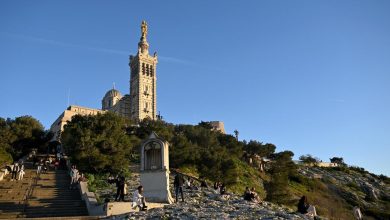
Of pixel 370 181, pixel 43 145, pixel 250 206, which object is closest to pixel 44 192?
pixel 250 206

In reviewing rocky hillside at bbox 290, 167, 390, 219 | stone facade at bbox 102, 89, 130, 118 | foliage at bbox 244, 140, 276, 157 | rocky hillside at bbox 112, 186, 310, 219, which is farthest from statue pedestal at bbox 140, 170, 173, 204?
stone facade at bbox 102, 89, 130, 118

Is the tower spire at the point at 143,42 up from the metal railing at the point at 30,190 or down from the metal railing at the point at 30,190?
up

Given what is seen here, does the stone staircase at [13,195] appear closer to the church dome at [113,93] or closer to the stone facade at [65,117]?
the stone facade at [65,117]

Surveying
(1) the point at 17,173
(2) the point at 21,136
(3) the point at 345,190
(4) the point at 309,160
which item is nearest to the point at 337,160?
(4) the point at 309,160

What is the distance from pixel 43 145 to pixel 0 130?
702 centimetres

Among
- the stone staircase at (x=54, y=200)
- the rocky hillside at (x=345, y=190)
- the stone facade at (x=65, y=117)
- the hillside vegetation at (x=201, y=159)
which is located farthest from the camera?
the stone facade at (x=65, y=117)

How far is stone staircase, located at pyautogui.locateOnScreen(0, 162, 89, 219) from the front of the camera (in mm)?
19844

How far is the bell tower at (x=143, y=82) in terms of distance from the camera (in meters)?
113

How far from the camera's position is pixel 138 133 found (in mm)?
61781

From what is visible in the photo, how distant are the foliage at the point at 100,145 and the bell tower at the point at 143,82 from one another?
6760cm

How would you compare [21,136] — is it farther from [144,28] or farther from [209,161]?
[144,28]

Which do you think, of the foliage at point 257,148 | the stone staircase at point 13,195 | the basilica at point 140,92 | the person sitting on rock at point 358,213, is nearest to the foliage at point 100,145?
the stone staircase at point 13,195

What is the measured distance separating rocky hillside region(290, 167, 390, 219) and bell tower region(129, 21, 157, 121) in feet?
141

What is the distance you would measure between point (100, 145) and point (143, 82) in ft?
263
